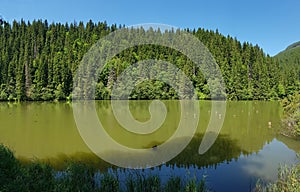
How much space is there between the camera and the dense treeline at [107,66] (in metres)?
53.1

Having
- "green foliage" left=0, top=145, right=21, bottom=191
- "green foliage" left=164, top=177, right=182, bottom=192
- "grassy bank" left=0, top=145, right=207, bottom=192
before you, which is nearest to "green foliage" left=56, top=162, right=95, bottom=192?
"grassy bank" left=0, top=145, right=207, bottom=192

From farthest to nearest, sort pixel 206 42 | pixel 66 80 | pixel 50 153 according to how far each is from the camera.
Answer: pixel 206 42, pixel 66 80, pixel 50 153

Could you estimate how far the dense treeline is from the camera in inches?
2089

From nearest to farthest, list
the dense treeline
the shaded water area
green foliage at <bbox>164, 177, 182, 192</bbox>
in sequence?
1. green foliage at <bbox>164, 177, 182, 192</bbox>
2. the shaded water area
3. the dense treeline

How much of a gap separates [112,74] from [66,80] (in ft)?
29.2

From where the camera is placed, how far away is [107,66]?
55250 mm

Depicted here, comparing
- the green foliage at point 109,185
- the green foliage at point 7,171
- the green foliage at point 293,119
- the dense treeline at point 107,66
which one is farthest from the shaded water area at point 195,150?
the dense treeline at point 107,66

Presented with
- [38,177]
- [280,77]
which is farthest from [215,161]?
[280,77]

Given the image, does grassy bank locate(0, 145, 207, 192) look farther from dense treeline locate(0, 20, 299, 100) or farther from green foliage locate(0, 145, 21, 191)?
dense treeline locate(0, 20, 299, 100)

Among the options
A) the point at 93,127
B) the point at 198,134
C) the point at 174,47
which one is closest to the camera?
the point at 198,134

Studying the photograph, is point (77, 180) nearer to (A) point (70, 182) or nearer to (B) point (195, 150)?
(A) point (70, 182)

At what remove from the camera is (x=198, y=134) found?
18.0 m

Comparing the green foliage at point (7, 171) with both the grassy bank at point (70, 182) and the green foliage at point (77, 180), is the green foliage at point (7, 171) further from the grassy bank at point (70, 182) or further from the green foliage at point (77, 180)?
the green foliage at point (77, 180)

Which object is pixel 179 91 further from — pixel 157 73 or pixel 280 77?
pixel 280 77
